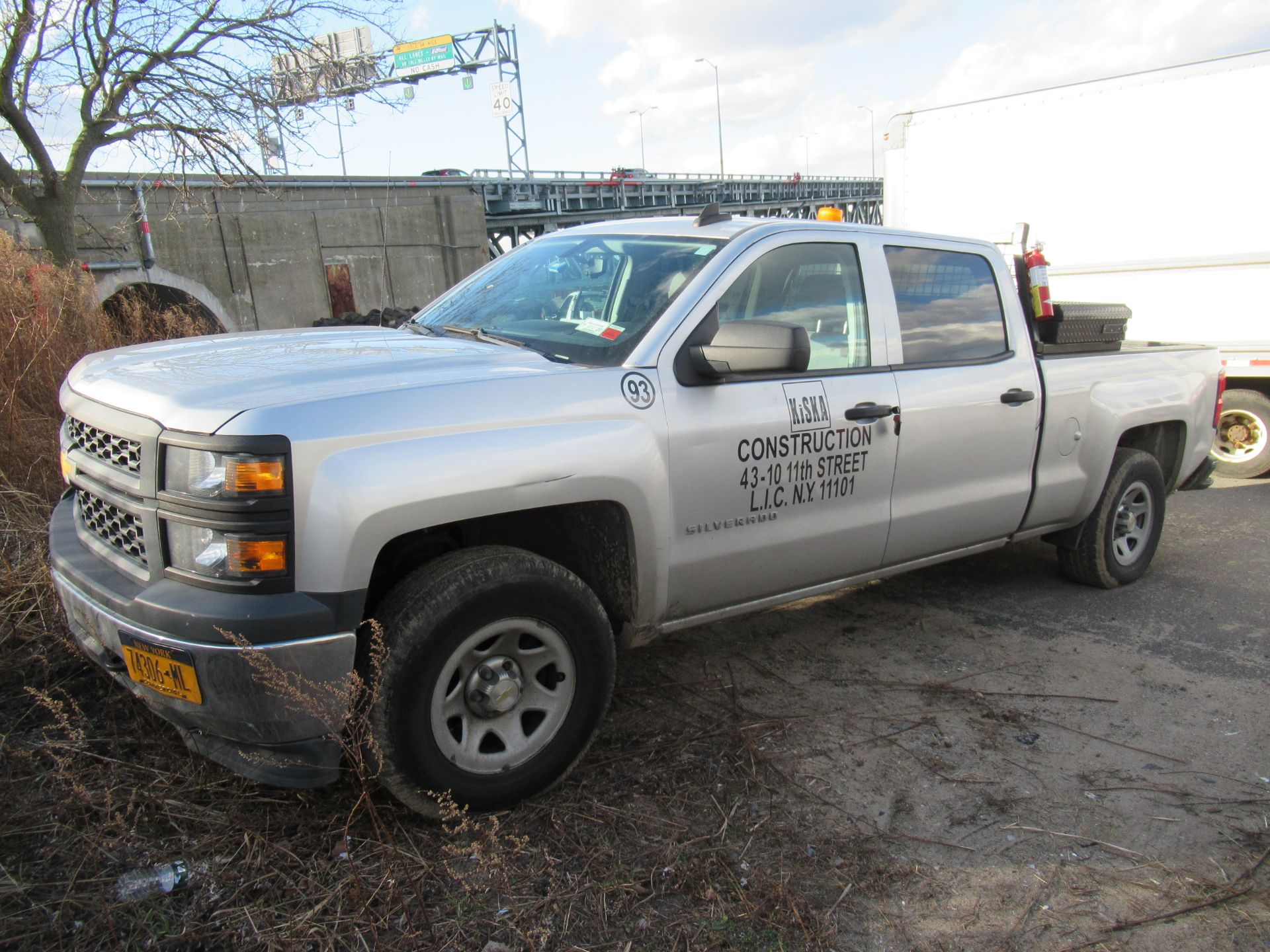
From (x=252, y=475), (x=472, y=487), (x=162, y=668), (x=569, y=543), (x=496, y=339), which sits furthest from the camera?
(x=496, y=339)

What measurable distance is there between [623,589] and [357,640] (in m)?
0.95

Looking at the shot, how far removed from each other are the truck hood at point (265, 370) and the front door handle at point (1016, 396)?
7.39 ft

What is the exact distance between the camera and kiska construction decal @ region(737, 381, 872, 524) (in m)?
3.24

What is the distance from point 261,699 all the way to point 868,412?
2.39 meters

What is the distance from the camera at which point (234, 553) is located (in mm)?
2238

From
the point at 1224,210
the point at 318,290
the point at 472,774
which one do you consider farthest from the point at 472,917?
the point at 318,290

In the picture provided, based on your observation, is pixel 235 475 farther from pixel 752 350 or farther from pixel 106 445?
pixel 752 350

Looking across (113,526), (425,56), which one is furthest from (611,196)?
(113,526)

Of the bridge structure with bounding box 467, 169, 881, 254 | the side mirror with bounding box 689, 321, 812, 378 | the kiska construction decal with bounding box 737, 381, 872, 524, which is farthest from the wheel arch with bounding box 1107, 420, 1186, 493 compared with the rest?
the bridge structure with bounding box 467, 169, 881, 254

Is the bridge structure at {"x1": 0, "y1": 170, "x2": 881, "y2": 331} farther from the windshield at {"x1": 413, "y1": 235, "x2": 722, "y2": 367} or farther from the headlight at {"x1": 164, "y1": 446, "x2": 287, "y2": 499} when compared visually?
the headlight at {"x1": 164, "y1": 446, "x2": 287, "y2": 499}

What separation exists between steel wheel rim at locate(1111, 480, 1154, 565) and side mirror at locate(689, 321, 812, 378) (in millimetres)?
2922

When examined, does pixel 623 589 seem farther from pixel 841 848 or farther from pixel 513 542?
pixel 841 848

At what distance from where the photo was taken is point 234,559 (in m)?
2.24

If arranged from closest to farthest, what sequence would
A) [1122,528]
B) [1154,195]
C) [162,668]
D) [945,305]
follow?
[162,668] → [945,305] → [1122,528] → [1154,195]
